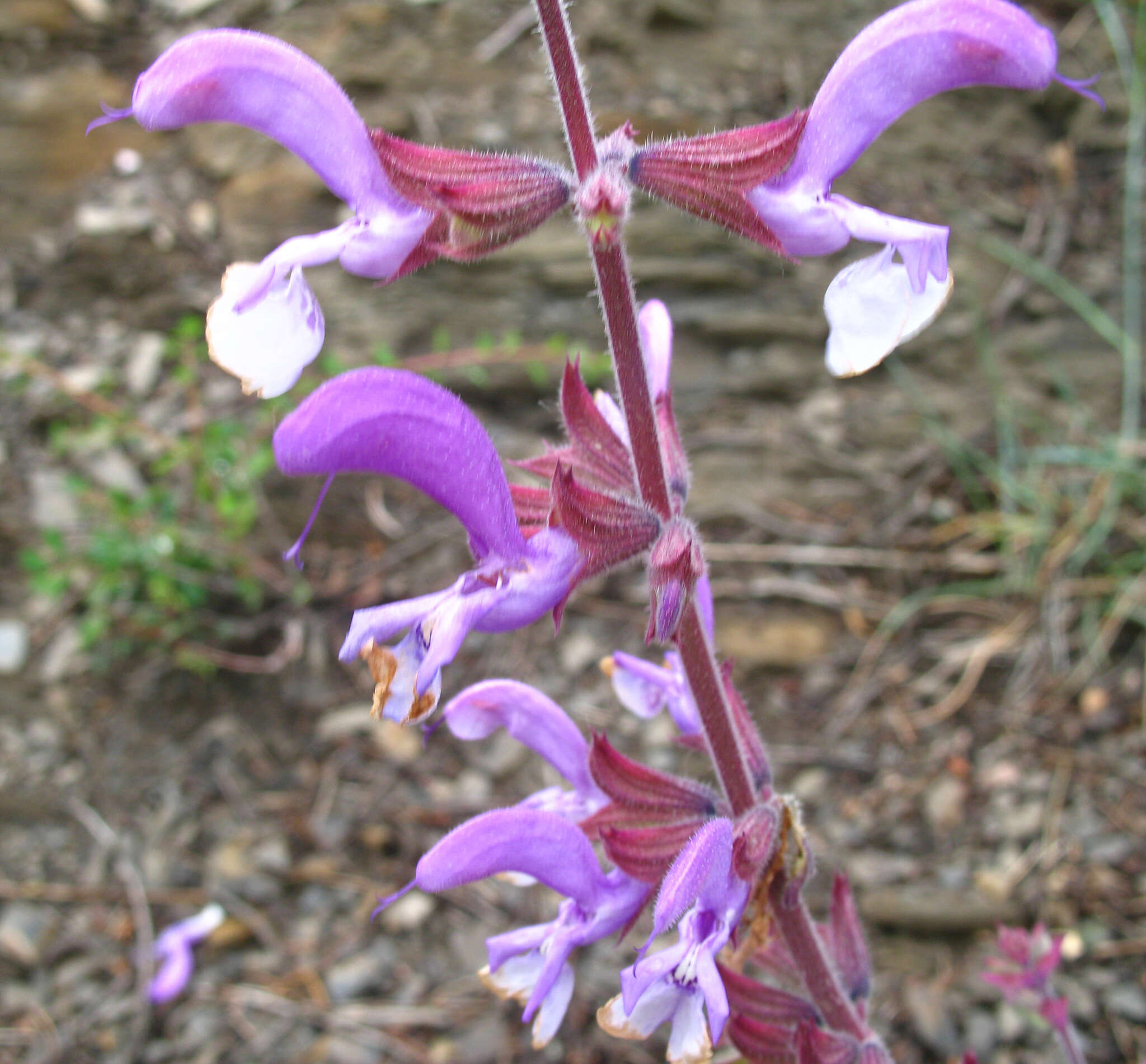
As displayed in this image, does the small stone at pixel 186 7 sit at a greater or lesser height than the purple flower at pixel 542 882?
greater

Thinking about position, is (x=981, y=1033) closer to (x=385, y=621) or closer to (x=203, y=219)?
(x=385, y=621)

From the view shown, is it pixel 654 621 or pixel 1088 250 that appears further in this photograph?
pixel 1088 250

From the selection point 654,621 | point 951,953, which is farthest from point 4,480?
point 951,953

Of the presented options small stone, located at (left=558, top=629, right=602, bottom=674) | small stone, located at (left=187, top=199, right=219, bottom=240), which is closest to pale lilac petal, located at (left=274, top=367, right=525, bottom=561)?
small stone, located at (left=558, top=629, right=602, bottom=674)

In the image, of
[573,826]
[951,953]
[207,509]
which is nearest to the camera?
[573,826]

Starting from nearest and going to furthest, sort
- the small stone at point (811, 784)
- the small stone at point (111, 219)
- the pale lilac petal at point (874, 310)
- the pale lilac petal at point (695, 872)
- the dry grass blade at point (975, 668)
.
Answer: the pale lilac petal at point (874, 310) < the pale lilac petal at point (695, 872) < the small stone at point (811, 784) < the dry grass blade at point (975, 668) < the small stone at point (111, 219)

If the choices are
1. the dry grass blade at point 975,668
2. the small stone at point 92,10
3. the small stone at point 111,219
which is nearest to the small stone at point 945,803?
the dry grass blade at point 975,668

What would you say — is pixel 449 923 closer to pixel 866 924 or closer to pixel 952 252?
pixel 866 924

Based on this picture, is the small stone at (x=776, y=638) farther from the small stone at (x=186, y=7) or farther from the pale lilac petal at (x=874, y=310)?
the small stone at (x=186, y=7)
